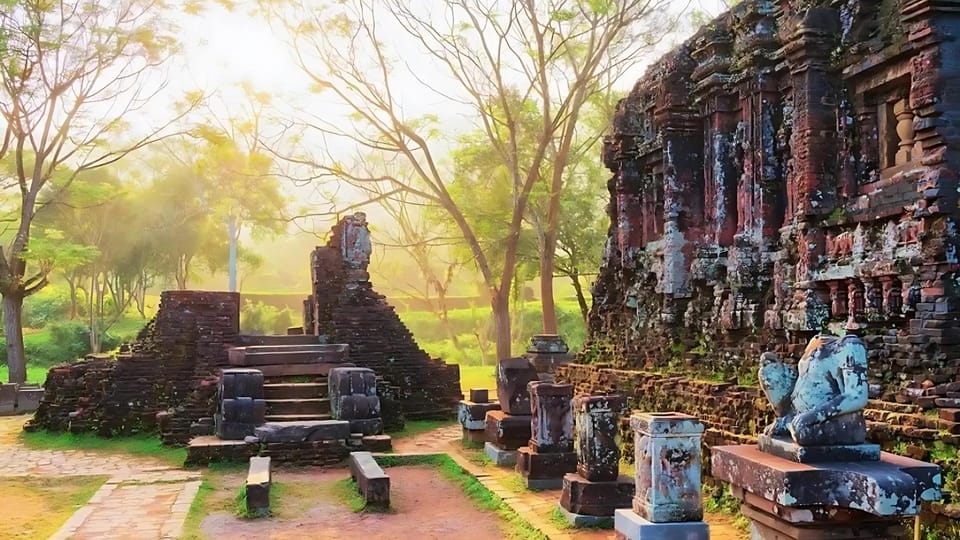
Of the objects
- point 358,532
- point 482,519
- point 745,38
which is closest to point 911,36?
point 745,38

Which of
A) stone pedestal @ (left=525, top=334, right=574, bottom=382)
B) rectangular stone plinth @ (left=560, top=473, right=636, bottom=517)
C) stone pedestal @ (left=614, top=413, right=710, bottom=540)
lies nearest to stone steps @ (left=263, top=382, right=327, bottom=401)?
stone pedestal @ (left=525, top=334, right=574, bottom=382)

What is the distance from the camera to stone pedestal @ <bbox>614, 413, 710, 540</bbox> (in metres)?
6.05

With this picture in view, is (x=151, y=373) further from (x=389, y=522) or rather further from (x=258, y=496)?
(x=389, y=522)

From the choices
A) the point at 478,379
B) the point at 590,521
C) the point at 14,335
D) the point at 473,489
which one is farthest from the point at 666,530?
the point at 478,379

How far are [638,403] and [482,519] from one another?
3.33m

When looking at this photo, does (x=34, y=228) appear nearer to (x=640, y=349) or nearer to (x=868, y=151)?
(x=640, y=349)

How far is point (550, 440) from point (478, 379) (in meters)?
17.7

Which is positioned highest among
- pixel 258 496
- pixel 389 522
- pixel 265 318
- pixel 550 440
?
pixel 265 318

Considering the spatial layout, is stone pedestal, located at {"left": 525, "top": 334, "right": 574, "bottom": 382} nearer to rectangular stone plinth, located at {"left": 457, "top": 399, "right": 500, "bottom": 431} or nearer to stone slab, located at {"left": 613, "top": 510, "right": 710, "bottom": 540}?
rectangular stone plinth, located at {"left": 457, "top": 399, "right": 500, "bottom": 431}

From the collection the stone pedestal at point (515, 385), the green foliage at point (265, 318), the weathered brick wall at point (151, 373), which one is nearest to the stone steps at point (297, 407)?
the weathered brick wall at point (151, 373)

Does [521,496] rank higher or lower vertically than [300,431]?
lower

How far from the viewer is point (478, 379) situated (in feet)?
88.4

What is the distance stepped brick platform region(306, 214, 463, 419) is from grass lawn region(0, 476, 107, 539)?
578 centimetres

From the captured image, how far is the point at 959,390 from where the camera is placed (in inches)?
240
